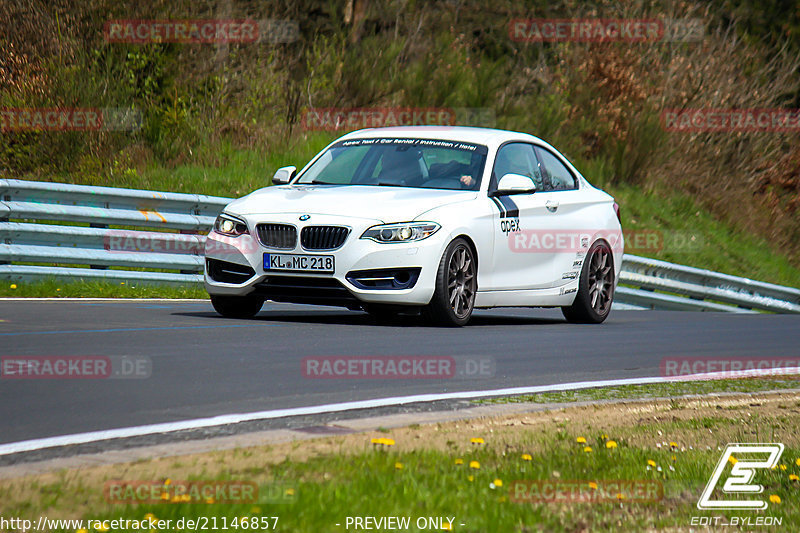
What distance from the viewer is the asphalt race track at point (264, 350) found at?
654cm

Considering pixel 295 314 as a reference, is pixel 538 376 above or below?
above

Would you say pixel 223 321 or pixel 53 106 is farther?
pixel 53 106

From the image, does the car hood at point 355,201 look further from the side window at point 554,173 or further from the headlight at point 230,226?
the side window at point 554,173

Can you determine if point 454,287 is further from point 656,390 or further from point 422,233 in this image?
point 656,390

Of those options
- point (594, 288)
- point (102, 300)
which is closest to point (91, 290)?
point (102, 300)

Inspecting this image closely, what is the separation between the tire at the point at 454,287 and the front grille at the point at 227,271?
149 cm

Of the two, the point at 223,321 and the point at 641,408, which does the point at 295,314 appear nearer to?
the point at 223,321

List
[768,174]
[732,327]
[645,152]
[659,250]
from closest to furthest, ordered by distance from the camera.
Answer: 1. [732,327]
2. [659,250]
3. [645,152]
4. [768,174]

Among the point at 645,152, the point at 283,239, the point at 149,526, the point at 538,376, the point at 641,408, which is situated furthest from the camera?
the point at 645,152

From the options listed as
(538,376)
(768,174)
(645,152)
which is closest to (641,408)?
(538,376)

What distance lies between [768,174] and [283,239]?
21.7m

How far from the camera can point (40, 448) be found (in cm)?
535

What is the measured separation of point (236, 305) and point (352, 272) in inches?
56.0

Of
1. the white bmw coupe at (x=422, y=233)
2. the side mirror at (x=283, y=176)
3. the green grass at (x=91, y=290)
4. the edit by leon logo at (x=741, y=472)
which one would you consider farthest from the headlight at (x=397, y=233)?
the edit by leon logo at (x=741, y=472)
